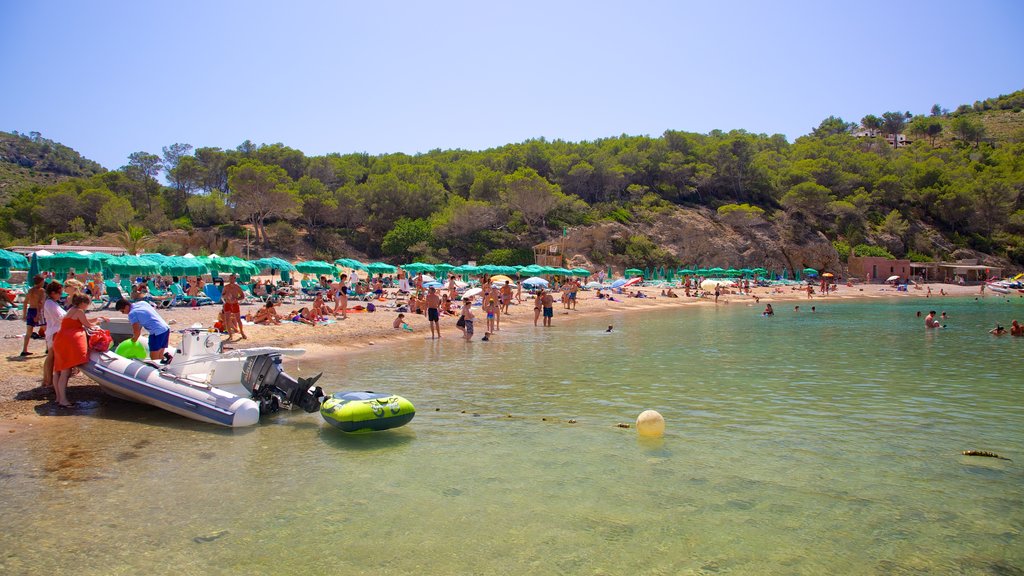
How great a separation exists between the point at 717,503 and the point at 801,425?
329 cm

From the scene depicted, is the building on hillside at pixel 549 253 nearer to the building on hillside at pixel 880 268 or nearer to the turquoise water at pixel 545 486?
the building on hillside at pixel 880 268

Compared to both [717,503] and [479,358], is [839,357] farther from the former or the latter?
[717,503]

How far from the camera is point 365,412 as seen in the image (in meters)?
7.07

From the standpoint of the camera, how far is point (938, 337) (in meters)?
19.3

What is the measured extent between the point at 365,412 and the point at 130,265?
53.9 feet

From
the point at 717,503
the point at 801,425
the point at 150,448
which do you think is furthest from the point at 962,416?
the point at 150,448

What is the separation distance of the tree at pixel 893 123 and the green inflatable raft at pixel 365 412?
4888 inches

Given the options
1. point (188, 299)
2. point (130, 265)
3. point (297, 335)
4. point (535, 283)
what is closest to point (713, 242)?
point (535, 283)

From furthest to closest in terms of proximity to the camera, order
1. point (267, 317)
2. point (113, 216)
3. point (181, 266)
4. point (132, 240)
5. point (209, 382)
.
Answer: point (113, 216) < point (132, 240) < point (181, 266) < point (267, 317) < point (209, 382)

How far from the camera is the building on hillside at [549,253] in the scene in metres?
47.1

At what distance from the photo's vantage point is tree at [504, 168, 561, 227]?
50.0 metres

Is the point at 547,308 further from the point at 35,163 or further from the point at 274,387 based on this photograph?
the point at 35,163

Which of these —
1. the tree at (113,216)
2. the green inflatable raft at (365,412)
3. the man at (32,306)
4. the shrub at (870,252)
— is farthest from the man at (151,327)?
the shrub at (870,252)

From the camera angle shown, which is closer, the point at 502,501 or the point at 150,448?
the point at 502,501
